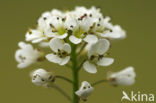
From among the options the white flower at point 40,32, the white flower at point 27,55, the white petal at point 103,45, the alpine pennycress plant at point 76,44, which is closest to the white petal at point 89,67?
the alpine pennycress plant at point 76,44

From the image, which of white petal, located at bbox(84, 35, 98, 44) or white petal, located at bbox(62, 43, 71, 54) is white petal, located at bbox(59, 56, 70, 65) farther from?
white petal, located at bbox(84, 35, 98, 44)

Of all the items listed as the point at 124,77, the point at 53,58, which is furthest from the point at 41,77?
the point at 124,77

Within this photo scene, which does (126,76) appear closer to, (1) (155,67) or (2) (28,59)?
(2) (28,59)

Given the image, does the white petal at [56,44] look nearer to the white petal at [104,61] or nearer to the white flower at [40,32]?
the white flower at [40,32]

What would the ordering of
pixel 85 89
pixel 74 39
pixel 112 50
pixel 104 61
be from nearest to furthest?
Result: 1. pixel 85 89
2. pixel 74 39
3. pixel 104 61
4. pixel 112 50

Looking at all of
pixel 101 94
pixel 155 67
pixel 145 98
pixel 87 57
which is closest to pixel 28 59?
pixel 87 57

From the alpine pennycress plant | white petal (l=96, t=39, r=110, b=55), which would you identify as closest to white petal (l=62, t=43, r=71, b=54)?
the alpine pennycress plant

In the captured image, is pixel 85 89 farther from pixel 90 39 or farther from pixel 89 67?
pixel 90 39
